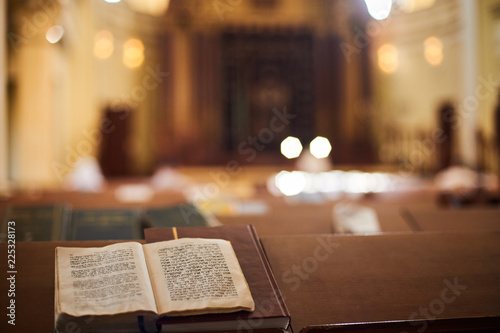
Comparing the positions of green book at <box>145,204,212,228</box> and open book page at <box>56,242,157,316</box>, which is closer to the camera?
open book page at <box>56,242,157,316</box>

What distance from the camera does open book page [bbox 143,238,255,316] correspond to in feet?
3.84

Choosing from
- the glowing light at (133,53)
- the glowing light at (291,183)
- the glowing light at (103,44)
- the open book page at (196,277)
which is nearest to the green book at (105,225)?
the open book page at (196,277)

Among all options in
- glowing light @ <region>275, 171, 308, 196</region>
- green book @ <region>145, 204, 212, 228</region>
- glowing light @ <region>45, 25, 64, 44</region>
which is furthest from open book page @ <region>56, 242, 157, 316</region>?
glowing light @ <region>45, 25, 64, 44</region>

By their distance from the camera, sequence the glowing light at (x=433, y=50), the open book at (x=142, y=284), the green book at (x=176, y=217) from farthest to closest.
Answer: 1. the glowing light at (x=433, y=50)
2. the green book at (x=176, y=217)
3. the open book at (x=142, y=284)

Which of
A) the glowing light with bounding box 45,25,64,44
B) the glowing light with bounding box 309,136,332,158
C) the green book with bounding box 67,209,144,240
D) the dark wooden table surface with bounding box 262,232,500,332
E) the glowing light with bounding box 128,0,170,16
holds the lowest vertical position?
the dark wooden table surface with bounding box 262,232,500,332

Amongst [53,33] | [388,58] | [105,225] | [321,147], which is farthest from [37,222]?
[388,58]

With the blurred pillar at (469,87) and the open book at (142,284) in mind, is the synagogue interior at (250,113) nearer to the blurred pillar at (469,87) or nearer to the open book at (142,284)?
the blurred pillar at (469,87)

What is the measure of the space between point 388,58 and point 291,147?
10.6 feet

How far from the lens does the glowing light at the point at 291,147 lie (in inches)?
422

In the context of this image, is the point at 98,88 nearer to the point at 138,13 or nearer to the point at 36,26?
the point at 138,13

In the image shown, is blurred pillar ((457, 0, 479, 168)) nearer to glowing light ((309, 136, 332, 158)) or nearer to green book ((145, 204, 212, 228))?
glowing light ((309, 136, 332, 158))

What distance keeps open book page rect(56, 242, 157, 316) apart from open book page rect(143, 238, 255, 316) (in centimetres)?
4

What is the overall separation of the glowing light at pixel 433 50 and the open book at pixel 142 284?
32.7 feet

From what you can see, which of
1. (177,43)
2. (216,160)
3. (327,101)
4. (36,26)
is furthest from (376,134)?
(36,26)
